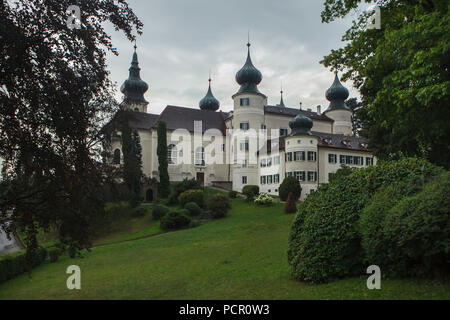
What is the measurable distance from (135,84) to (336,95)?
104 ft

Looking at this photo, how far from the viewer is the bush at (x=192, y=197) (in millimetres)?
34625

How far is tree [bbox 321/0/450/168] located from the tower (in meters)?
37.0

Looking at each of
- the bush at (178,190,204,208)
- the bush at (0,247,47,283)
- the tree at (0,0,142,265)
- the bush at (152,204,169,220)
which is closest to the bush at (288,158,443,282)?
the tree at (0,0,142,265)

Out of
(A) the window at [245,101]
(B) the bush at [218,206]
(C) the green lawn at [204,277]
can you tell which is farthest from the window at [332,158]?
(C) the green lawn at [204,277]

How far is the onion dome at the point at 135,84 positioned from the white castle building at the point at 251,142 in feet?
0.53

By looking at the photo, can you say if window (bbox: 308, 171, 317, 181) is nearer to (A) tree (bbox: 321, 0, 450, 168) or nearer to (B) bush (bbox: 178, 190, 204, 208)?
(B) bush (bbox: 178, 190, 204, 208)

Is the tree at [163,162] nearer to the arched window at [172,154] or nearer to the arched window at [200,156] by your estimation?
the arched window at [172,154]

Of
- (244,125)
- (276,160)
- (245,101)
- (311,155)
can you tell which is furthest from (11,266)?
(245,101)

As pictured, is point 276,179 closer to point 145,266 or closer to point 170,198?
point 170,198

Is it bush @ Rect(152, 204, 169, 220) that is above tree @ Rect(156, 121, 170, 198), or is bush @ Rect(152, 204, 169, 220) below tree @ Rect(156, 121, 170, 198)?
below

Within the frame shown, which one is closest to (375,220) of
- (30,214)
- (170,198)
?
(30,214)

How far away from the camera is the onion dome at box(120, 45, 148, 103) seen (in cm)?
5572

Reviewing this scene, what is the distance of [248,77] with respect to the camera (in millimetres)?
46375

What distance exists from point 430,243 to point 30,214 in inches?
286
